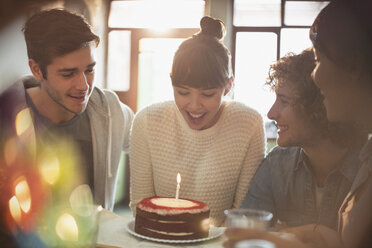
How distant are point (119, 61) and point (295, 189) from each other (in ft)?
15.8

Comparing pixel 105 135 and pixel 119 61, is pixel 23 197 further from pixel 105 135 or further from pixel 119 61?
pixel 119 61

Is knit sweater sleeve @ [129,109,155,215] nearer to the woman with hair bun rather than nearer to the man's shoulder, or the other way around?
the woman with hair bun

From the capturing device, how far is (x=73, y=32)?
2.06m

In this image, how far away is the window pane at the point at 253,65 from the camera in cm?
545

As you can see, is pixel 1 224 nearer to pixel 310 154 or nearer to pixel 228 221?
pixel 228 221

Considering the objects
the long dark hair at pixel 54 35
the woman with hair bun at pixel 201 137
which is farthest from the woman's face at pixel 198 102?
the long dark hair at pixel 54 35

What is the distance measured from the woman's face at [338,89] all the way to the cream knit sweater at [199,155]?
749 millimetres

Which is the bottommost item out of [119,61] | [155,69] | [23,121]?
[23,121]

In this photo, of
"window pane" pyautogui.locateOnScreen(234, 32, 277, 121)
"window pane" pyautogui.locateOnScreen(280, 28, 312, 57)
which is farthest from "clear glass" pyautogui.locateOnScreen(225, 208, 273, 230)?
"window pane" pyautogui.locateOnScreen(280, 28, 312, 57)

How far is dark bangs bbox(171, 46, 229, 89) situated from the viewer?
75.2 inches

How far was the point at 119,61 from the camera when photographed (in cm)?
625

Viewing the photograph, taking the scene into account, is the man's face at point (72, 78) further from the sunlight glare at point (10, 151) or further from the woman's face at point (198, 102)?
the woman's face at point (198, 102)

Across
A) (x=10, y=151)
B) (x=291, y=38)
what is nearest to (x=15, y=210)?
(x=10, y=151)

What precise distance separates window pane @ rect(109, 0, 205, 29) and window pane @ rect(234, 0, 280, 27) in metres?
0.50
